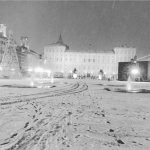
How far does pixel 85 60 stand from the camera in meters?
101

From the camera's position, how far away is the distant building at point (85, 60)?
100562 mm

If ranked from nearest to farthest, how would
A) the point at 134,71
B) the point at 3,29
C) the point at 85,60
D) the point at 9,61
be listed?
the point at 9,61, the point at 134,71, the point at 3,29, the point at 85,60

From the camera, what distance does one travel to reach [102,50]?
340ft

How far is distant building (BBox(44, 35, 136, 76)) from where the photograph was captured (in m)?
101

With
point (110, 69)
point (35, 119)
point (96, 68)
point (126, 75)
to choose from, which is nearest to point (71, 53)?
point (96, 68)

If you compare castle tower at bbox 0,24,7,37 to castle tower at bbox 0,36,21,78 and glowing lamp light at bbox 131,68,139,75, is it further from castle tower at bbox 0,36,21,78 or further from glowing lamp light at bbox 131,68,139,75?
glowing lamp light at bbox 131,68,139,75

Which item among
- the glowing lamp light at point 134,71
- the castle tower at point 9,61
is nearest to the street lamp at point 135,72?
the glowing lamp light at point 134,71

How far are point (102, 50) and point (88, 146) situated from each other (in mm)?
102714

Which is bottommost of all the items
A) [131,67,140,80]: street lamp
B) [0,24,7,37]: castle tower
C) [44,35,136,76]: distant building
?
[131,67,140,80]: street lamp

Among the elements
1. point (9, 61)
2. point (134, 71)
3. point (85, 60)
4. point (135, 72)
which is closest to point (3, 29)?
point (9, 61)

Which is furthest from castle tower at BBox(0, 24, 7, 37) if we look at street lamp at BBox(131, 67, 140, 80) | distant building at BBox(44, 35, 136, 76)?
street lamp at BBox(131, 67, 140, 80)

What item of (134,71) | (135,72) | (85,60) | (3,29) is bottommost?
(135,72)

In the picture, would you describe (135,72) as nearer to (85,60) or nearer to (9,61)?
(9,61)

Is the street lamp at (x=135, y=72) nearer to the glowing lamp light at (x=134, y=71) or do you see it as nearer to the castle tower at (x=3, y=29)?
the glowing lamp light at (x=134, y=71)
